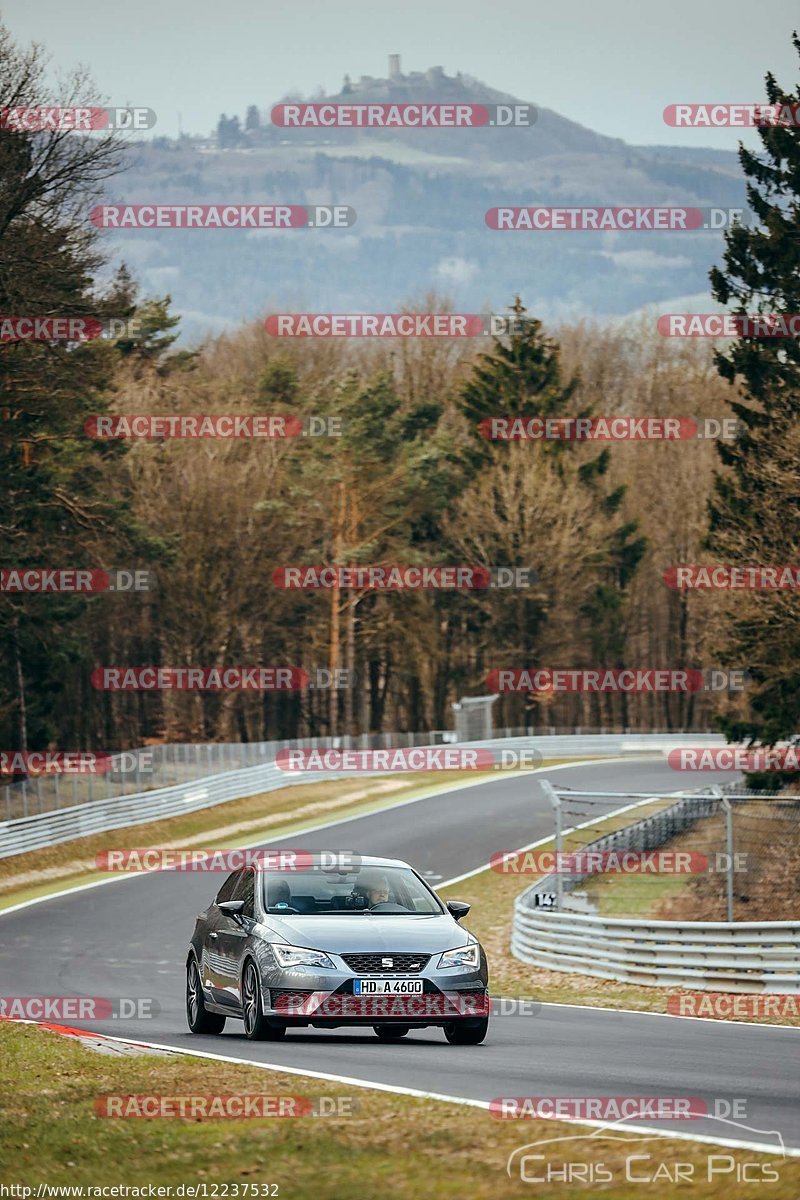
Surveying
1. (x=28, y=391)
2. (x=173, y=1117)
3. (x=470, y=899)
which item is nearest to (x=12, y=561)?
(x=28, y=391)

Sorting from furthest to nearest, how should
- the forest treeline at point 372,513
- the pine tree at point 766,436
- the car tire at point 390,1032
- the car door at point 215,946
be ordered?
1. the forest treeline at point 372,513
2. the pine tree at point 766,436
3. the car door at point 215,946
4. the car tire at point 390,1032

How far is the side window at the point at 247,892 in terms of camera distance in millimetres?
13957

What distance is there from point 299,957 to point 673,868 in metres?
21.7

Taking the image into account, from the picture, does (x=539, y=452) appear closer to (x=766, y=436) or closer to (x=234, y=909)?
(x=766, y=436)

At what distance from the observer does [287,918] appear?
13.4 metres

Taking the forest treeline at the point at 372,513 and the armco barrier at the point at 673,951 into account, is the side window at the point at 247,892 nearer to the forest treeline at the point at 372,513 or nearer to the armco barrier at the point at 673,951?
the armco barrier at the point at 673,951

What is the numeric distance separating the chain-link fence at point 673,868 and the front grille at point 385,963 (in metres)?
12.4

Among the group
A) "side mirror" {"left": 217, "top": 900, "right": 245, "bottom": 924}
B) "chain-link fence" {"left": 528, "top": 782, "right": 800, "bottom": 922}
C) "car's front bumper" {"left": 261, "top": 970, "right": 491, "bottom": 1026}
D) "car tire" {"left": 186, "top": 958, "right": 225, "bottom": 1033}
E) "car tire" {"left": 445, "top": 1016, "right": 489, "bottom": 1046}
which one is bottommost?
"chain-link fence" {"left": 528, "top": 782, "right": 800, "bottom": 922}

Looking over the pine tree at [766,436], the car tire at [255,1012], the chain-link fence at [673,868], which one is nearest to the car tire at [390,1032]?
the car tire at [255,1012]

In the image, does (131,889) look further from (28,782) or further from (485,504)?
(485,504)

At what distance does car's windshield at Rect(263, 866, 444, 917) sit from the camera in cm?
1379

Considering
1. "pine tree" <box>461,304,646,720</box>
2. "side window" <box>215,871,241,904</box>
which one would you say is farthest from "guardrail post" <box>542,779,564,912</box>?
"pine tree" <box>461,304,646,720</box>

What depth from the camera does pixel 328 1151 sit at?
8.27 meters

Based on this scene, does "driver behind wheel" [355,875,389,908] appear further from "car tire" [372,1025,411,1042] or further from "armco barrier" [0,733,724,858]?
"armco barrier" [0,733,724,858]
